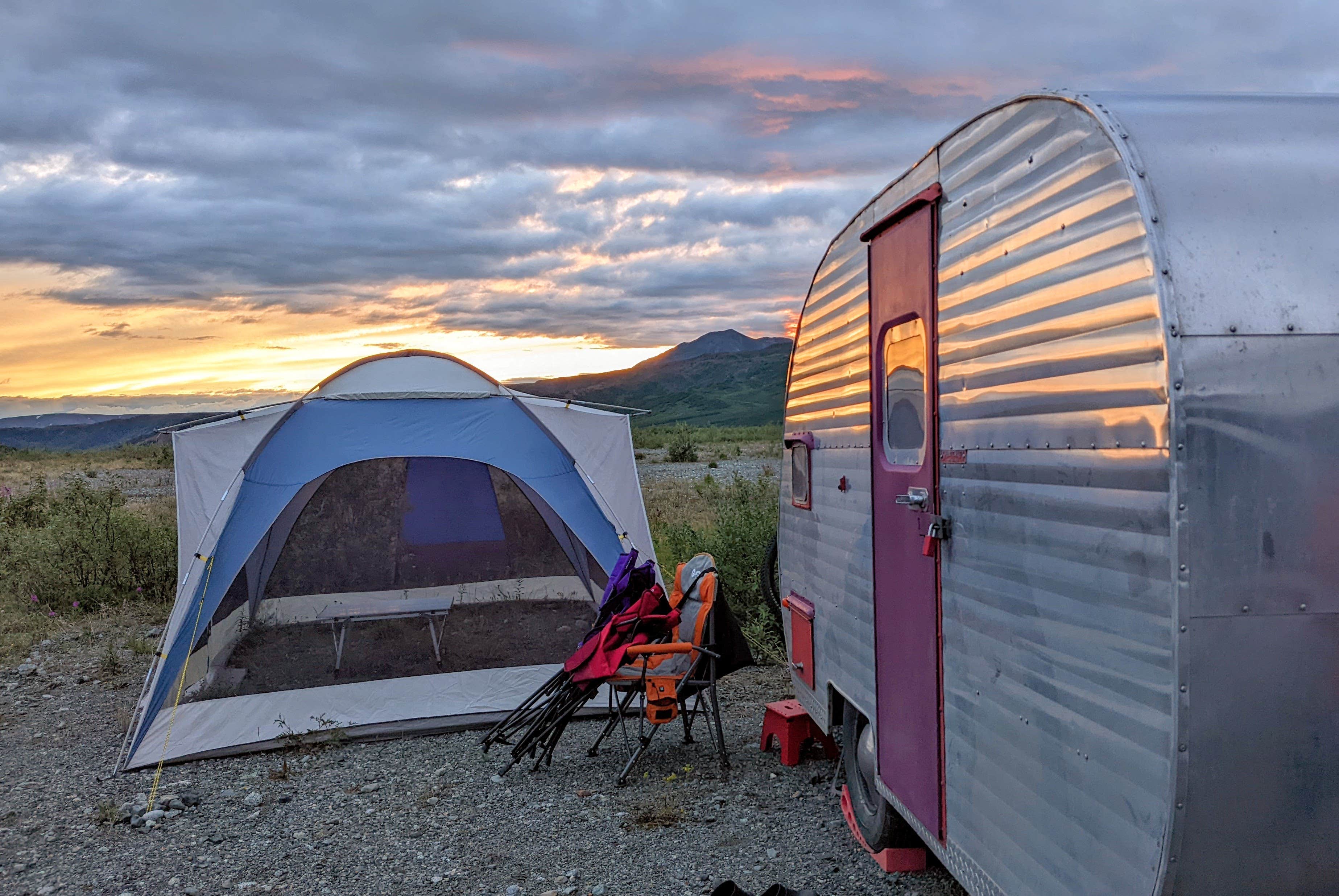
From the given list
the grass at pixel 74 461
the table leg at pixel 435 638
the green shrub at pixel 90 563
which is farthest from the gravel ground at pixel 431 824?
the grass at pixel 74 461

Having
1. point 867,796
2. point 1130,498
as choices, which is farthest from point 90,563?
point 1130,498

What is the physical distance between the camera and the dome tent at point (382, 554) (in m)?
5.99

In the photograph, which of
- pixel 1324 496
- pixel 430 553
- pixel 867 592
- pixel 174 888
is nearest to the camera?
pixel 1324 496

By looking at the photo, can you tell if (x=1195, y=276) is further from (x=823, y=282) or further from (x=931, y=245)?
(x=823, y=282)

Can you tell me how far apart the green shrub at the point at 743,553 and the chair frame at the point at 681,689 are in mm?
1744

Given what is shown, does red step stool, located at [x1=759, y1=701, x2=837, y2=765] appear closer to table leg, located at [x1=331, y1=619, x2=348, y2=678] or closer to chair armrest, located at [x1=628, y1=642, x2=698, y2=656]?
chair armrest, located at [x1=628, y1=642, x2=698, y2=656]

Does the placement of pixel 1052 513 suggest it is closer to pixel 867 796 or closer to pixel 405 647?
pixel 867 796

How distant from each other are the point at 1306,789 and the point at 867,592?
192 cm

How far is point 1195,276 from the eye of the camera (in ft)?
6.50

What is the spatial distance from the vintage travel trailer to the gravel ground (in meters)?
1.37

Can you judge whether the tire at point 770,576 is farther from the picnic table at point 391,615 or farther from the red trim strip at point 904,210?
the red trim strip at point 904,210

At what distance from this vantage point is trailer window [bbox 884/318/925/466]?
3332mm

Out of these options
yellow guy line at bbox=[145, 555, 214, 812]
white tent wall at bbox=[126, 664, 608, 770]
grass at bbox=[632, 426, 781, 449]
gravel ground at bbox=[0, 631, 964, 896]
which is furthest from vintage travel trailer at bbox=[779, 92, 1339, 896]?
grass at bbox=[632, 426, 781, 449]

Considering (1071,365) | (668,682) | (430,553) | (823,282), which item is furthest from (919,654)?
(430,553)
